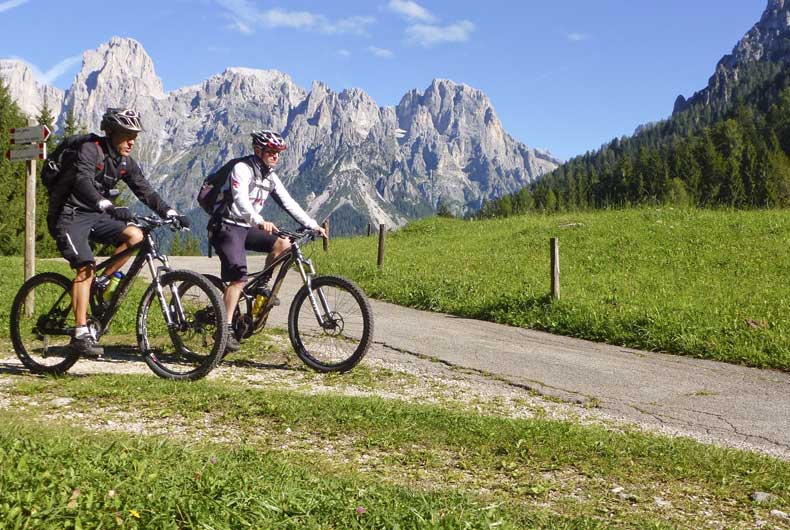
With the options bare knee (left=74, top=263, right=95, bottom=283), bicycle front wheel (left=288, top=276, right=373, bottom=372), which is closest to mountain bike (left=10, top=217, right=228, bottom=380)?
bare knee (left=74, top=263, right=95, bottom=283)

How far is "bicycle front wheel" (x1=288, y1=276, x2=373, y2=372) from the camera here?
7.59 metres

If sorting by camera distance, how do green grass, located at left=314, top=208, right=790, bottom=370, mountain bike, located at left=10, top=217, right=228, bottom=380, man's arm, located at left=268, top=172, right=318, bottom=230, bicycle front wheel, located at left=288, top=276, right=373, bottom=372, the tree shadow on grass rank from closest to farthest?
mountain bike, located at left=10, top=217, right=228, bottom=380 → bicycle front wheel, located at left=288, top=276, right=373, bottom=372 → man's arm, located at left=268, top=172, right=318, bottom=230 → green grass, located at left=314, top=208, right=790, bottom=370 → the tree shadow on grass

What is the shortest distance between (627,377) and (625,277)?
300 inches

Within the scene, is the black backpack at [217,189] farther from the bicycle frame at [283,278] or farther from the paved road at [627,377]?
the paved road at [627,377]

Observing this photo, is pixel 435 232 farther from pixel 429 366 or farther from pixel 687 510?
pixel 687 510

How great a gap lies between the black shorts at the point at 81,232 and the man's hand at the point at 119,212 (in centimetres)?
14

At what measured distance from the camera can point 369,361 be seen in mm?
8422

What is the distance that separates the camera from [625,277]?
1548 centimetres

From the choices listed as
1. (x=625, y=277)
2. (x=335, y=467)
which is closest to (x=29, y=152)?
(x=335, y=467)

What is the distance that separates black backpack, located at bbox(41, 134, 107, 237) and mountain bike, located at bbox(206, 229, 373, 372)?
1.84 meters

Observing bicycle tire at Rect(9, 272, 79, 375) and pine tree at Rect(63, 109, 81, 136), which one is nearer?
bicycle tire at Rect(9, 272, 79, 375)

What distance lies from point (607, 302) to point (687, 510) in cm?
924

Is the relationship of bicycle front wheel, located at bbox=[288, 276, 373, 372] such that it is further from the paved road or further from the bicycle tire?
the bicycle tire

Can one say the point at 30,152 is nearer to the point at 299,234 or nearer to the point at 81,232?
the point at 81,232
